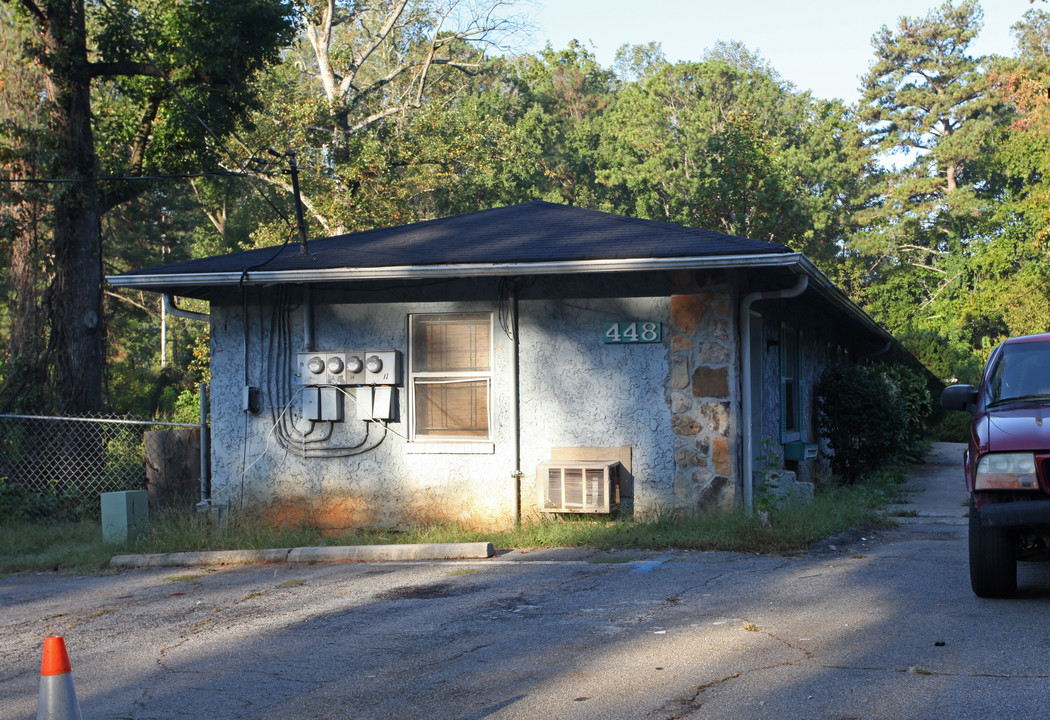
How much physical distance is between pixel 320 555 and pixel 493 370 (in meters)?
2.65

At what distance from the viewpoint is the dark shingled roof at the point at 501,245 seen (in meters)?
9.83

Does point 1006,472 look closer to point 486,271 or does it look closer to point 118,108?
point 486,271

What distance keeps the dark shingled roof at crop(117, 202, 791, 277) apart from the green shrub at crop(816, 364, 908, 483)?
4.31 m

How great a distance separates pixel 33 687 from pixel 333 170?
23367mm

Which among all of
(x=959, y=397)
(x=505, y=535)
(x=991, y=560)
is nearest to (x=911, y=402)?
(x=505, y=535)

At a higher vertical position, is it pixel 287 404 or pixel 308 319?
pixel 308 319

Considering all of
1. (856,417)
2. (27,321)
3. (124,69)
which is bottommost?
(856,417)

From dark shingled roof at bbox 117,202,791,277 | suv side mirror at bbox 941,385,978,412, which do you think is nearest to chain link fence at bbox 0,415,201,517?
dark shingled roof at bbox 117,202,791,277

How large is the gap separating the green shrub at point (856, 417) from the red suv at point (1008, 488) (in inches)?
287

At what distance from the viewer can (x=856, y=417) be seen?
46.5 feet

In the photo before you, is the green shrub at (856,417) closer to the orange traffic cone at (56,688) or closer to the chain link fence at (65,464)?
the chain link fence at (65,464)

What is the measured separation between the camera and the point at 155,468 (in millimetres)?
11195

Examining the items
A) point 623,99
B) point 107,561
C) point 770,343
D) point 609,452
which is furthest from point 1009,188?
point 107,561

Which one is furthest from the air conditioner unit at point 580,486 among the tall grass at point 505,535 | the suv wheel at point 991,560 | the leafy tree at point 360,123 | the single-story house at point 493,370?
the leafy tree at point 360,123
